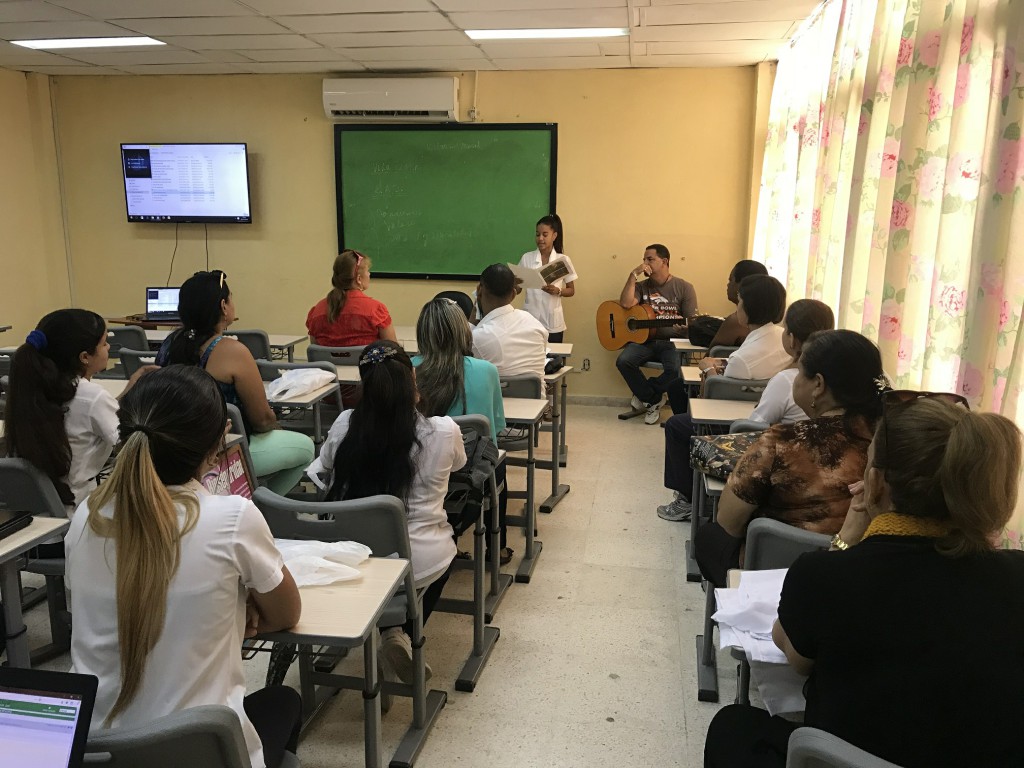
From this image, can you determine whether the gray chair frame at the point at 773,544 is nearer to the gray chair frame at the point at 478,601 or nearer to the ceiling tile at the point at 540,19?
the gray chair frame at the point at 478,601

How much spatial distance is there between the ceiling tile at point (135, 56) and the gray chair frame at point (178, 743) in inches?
221

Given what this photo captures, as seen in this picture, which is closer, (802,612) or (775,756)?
(802,612)

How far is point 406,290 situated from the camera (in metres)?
6.66

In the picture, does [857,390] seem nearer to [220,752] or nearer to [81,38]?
[220,752]

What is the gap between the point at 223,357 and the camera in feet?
9.70

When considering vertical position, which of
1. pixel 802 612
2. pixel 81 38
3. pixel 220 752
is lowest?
pixel 220 752

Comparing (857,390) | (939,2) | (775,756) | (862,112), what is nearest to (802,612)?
(775,756)

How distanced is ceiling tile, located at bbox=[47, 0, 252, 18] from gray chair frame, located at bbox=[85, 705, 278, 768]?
414cm

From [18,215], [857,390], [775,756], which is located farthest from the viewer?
[18,215]

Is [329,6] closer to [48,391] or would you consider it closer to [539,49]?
[539,49]

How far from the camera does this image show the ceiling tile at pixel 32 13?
4321mm

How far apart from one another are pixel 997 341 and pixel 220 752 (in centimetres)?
198

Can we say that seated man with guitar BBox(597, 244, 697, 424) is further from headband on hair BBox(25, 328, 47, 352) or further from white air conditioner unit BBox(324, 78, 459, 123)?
headband on hair BBox(25, 328, 47, 352)

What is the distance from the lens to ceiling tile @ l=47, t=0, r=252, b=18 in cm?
424
